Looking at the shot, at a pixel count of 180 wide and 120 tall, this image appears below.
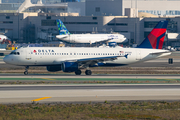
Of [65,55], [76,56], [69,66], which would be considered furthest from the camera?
[76,56]

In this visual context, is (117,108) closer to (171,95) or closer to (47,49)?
(171,95)

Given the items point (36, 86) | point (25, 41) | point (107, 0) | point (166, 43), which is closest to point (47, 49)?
point (36, 86)

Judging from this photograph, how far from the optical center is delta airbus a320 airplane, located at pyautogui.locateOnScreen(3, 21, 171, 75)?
4966 cm

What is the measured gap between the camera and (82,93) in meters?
33.1

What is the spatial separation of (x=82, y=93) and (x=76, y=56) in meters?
19.2

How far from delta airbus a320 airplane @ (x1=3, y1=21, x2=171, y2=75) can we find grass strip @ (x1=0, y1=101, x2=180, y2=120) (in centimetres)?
2256

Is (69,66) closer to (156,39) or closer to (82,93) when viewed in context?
(82,93)

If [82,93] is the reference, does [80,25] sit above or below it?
above

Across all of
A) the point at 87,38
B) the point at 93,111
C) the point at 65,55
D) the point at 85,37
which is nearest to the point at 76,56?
the point at 65,55

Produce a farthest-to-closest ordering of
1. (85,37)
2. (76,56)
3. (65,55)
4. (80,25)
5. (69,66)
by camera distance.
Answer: (80,25) < (85,37) < (76,56) < (65,55) < (69,66)

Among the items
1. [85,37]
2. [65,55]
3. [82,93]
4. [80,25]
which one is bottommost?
[82,93]

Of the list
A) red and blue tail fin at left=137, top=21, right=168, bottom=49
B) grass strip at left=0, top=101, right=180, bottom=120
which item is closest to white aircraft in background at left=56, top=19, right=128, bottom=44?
red and blue tail fin at left=137, top=21, right=168, bottom=49

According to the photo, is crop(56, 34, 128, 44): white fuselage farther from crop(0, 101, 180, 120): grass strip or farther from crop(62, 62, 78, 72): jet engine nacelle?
crop(0, 101, 180, 120): grass strip

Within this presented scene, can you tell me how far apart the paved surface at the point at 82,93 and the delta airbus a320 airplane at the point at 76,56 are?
1249cm
